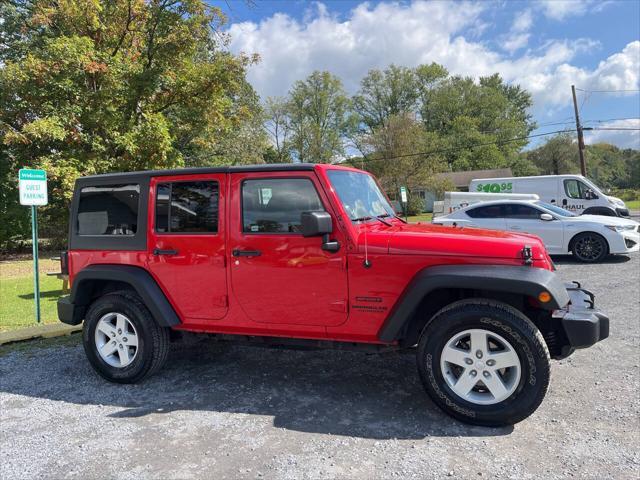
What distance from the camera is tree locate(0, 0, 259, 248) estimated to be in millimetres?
13750

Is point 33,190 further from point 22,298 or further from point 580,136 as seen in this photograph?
point 580,136

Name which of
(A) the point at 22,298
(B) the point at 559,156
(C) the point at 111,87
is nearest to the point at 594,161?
(B) the point at 559,156

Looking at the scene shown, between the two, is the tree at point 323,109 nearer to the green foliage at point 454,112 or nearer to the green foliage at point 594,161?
the green foliage at point 454,112

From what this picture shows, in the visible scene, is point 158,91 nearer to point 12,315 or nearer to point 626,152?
point 12,315

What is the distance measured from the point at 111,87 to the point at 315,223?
45.1ft

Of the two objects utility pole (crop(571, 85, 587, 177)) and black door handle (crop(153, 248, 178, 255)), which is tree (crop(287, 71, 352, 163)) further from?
black door handle (crop(153, 248, 178, 255))

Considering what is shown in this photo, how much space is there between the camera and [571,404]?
345 cm

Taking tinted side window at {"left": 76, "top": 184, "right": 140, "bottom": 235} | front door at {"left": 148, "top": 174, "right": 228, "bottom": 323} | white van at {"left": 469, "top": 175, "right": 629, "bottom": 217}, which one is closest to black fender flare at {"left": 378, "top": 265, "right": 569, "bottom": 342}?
front door at {"left": 148, "top": 174, "right": 228, "bottom": 323}

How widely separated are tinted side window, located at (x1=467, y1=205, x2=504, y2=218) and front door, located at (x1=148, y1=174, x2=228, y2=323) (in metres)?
9.08

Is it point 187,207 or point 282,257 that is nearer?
point 282,257

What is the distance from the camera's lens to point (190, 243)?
3871 millimetres

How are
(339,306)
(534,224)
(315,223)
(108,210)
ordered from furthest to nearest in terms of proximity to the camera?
(534,224)
(108,210)
(339,306)
(315,223)

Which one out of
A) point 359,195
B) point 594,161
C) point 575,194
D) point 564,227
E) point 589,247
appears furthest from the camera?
point 594,161

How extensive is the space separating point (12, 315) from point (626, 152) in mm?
116955
